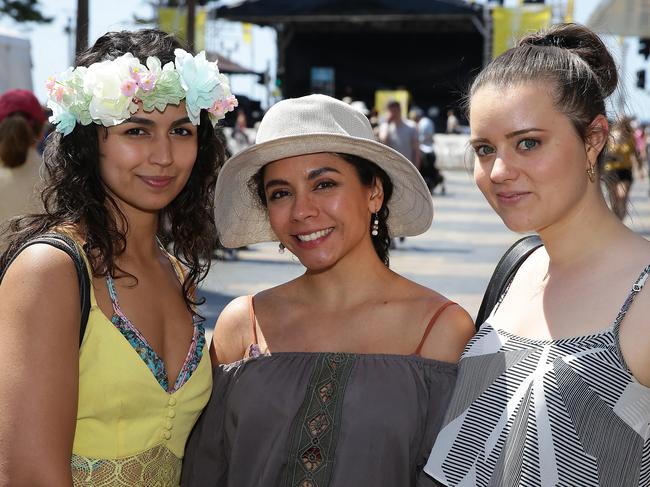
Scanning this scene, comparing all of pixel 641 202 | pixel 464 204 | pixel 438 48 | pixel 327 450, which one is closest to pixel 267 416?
pixel 327 450

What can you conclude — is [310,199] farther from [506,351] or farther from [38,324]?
[38,324]

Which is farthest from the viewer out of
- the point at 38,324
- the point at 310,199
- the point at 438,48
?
the point at 438,48

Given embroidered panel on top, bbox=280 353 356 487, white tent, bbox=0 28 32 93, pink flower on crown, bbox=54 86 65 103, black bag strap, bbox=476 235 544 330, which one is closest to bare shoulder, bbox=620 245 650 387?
black bag strap, bbox=476 235 544 330

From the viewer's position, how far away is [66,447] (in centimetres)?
246

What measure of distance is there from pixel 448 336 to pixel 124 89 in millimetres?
1207

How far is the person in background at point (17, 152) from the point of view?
5977mm

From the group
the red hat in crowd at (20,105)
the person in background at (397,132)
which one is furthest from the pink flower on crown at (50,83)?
the person in background at (397,132)

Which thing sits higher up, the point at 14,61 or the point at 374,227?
the point at 374,227

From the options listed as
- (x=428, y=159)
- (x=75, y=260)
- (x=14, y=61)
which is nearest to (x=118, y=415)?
(x=75, y=260)

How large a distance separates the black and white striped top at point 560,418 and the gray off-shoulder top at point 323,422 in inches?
8.8

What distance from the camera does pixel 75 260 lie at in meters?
2.50

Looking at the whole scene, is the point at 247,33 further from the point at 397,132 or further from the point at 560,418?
the point at 560,418

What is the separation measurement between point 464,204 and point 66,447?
19.3 m

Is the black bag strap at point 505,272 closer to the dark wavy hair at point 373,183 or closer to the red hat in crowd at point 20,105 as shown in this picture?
the dark wavy hair at point 373,183
